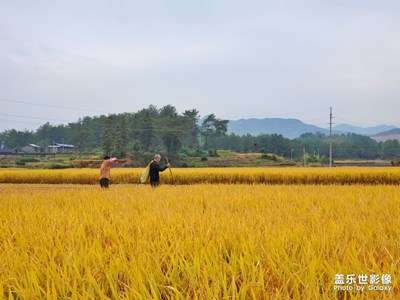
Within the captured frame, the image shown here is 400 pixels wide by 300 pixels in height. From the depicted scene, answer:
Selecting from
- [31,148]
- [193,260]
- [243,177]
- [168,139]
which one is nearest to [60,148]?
[31,148]

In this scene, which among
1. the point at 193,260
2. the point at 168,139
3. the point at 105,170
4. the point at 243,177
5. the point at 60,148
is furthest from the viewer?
the point at 60,148

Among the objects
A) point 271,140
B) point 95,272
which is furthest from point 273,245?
point 271,140

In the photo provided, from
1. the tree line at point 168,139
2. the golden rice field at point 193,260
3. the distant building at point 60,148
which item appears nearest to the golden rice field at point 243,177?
the golden rice field at point 193,260

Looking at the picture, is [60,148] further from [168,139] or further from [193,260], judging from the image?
[193,260]

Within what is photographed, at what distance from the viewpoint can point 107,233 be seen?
324 centimetres

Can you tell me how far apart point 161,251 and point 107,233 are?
0.94 m

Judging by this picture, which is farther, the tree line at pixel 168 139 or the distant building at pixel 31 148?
the distant building at pixel 31 148

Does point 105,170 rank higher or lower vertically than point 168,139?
lower

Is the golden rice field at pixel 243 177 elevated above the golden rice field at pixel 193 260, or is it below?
below

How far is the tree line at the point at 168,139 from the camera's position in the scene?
67.6m

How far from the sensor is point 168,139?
6862 cm

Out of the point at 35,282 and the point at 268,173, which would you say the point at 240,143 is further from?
the point at 35,282

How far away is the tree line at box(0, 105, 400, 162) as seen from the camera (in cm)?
6756

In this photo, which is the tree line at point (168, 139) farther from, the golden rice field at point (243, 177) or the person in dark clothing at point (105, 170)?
the person in dark clothing at point (105, 170)
